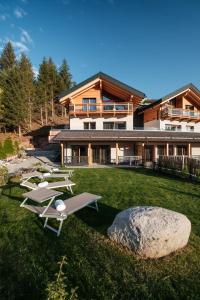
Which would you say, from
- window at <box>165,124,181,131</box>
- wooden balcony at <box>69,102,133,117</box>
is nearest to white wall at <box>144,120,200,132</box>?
window at <box>165,124,181,131</box>

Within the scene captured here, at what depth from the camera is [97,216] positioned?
6.20 m

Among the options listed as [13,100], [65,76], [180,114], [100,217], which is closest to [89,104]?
[180,114]

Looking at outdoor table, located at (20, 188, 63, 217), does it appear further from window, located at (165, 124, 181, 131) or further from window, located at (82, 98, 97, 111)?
window, located at (165, 124, 181, 131)

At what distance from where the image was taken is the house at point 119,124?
21445mm

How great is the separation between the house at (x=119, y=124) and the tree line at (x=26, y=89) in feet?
53.5

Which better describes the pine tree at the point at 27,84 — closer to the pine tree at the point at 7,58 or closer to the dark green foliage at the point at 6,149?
the pine tree at the point at 7,58

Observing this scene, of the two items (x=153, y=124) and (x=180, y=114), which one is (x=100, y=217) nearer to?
(x=153, y=124)

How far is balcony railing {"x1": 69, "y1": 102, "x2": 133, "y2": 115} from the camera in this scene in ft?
77.6

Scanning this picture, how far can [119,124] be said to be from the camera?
24.9 metres

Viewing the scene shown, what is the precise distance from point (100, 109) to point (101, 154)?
5.41 metres

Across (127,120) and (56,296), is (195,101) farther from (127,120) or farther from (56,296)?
(56,296)

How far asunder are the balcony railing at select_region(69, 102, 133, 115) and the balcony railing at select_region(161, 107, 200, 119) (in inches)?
190

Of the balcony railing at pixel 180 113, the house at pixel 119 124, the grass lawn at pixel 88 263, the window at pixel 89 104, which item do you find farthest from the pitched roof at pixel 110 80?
the grass lawn at pixel 88 263

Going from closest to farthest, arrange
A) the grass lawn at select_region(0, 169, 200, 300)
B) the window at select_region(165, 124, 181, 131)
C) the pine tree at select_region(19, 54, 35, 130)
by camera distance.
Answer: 1. the grass lawn at select_region(0, 169, 200, 300)
2. the window at select_region(165, 124, 181, 131)
3. the pine tree at select_region(19, 54, 35, 130)
